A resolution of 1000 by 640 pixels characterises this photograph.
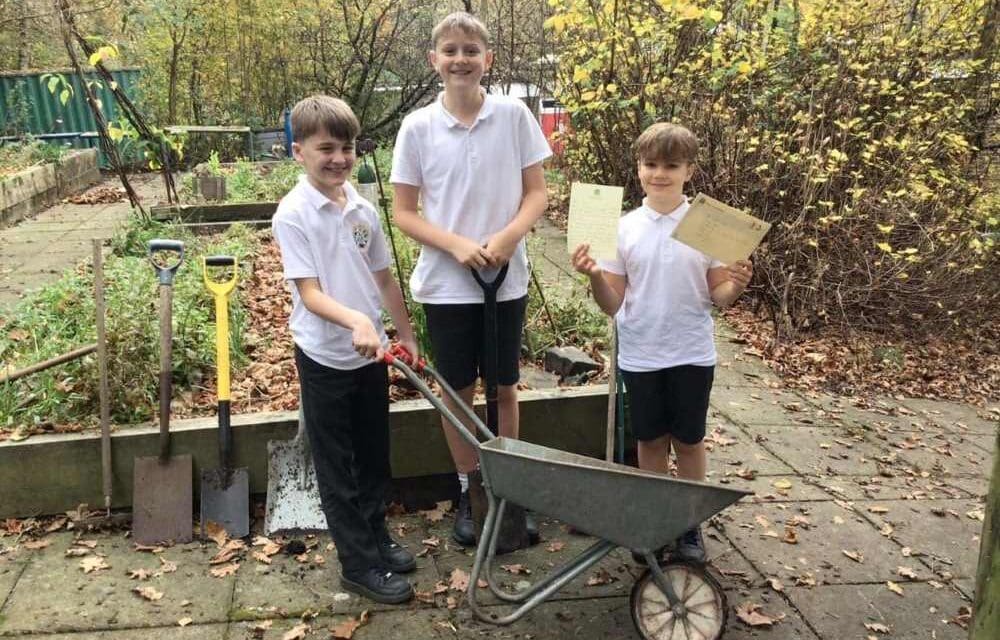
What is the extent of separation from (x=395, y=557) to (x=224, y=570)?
2.14 ft

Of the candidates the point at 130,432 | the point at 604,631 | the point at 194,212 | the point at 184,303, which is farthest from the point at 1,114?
the point at 604,631

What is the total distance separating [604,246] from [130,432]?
2.13 meters

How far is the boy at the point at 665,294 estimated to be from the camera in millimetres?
2893

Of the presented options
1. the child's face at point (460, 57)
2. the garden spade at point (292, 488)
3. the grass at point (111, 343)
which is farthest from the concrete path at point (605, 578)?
the child's face at point (460, 57)

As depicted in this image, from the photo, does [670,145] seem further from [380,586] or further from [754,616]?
[380,586]

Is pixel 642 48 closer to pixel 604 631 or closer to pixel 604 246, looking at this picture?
pixel 604 246

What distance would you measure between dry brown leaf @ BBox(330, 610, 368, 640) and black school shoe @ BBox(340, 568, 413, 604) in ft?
0.29

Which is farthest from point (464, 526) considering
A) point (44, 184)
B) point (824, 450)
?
point (44, 184)

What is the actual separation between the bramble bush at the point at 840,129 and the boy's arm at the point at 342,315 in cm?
A: 425

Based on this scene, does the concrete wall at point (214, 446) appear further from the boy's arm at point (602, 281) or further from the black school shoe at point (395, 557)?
the boy's arm at point (602, 281)

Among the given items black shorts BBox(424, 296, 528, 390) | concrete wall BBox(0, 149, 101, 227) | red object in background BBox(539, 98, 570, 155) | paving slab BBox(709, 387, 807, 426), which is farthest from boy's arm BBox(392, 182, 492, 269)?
concrete wall BBox(0, 149, 101, 227)

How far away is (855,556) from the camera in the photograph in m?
3.34

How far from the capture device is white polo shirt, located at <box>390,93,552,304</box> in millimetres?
2961

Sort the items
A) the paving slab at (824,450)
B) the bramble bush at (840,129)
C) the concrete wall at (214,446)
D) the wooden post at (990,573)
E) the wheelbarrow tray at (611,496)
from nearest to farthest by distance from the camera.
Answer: the wooden post at (990,573), the wheelbarrow tray at (611,496), the concrete wall at (214,446), the paving slab at (824,450), the bramble bush at (840,129)
